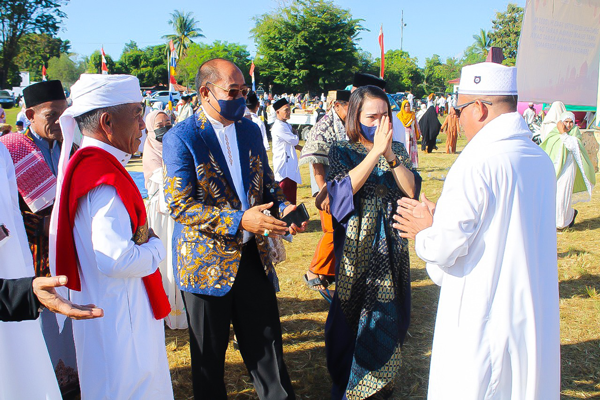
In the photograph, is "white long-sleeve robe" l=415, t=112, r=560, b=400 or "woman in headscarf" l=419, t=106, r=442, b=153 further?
"woman in headscarf" l=419, t=106, r=442, b=153

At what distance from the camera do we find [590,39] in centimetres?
541

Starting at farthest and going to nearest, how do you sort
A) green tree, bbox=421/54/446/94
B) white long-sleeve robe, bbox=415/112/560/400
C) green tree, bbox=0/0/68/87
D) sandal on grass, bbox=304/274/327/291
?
green tree, bbox=421/54/446/94
green tree, bbox=0/0/68/87
sandal on grass, bbox=304/274/327/291
white long-sleeve robe, bbox=415/112/560/400

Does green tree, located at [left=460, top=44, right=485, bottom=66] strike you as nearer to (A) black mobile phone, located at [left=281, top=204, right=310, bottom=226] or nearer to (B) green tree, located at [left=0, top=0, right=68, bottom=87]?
(B) green tree, located at [left=0, top=0, right=68, bottom=87]

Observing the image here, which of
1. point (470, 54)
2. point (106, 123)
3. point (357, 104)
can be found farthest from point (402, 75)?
point (106, 123)

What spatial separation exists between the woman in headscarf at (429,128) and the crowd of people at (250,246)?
594 inches

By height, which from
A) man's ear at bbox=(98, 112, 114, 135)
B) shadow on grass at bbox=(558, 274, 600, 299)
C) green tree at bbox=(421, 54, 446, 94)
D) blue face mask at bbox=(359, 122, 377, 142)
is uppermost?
green tree at bbox=(421, 54, 446, 94)

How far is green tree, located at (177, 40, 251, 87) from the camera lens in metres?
51.9

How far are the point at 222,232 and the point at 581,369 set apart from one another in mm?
3102

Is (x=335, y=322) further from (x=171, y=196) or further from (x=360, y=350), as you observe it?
(x=171, y=196)

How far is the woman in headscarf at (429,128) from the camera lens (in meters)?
17.5

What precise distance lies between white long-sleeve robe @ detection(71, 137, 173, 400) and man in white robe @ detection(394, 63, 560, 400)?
1288 mm

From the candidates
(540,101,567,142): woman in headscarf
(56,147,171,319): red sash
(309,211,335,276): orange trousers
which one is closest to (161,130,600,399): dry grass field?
(309,211,335,276): orange trousers

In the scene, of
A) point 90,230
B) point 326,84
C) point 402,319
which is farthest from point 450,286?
point 326,84

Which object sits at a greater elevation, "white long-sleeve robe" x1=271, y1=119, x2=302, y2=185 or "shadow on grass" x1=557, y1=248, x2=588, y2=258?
"white long-sleeve robe" x1=271, y1=119, x2=302, y2=185
